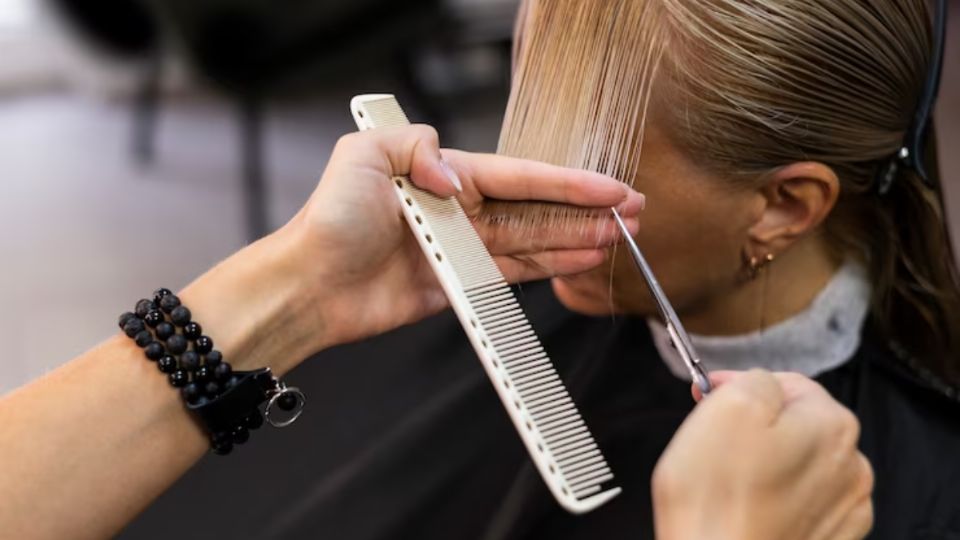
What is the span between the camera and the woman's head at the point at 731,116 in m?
1.07

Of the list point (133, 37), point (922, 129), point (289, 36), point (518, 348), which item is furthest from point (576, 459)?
point (133, 37)

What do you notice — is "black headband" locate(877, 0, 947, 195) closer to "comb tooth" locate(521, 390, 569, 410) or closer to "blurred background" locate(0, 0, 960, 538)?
"comb tooth" locate(521, 390, 569, 410)

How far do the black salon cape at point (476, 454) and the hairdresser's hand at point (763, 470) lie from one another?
1.40ft

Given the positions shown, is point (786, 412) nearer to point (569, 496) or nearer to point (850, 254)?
point (569, 496)

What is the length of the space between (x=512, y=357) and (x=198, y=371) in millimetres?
374

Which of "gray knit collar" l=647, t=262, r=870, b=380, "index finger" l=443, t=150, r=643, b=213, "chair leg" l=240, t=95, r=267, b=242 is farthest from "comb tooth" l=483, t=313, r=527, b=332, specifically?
"chair leg" l=240, t=95, r=267, b=242

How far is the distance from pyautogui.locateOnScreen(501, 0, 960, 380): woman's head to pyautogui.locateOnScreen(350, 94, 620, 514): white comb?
0.22 metres

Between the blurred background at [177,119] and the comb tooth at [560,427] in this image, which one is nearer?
the comb tooth at [560,427]

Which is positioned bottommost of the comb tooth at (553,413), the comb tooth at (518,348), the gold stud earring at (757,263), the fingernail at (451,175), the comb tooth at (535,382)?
the gold stud earring at (757,263)

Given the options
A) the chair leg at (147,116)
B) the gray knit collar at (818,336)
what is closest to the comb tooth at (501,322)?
the gray knit collar at (818,336)

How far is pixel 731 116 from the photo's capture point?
3.57 feet

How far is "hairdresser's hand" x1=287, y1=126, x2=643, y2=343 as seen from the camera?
104 cm

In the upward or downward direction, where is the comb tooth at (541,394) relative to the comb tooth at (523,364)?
downward

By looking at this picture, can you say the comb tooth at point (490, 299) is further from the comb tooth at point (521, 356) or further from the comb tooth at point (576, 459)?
the comb tooth at point (576, 459)
